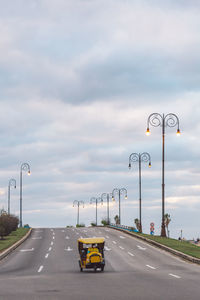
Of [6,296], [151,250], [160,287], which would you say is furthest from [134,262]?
[6,296]

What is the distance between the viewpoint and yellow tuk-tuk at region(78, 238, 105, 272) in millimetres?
23172

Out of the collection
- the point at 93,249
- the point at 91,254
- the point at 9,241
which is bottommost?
the point at 9,241

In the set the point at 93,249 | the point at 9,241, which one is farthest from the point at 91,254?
the point at 9,241

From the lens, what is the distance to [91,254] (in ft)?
75.9

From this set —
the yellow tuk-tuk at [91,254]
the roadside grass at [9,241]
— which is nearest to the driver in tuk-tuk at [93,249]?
the yellow tuk-tuk at [91,254]

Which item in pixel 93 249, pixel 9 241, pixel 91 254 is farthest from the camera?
pixel 9 241

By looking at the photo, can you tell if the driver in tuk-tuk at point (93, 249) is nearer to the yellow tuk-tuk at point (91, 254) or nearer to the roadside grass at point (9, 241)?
the yellow tuk-tuk at point (91, 254)

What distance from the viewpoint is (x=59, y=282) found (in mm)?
17531

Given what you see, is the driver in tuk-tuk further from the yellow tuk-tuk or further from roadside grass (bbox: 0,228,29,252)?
roadside grass (bbox: 0,228,29,252)

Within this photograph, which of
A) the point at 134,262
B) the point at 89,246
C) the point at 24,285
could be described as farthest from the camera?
the point at 134,262

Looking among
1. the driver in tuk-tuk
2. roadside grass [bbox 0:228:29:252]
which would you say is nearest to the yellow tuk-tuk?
the driver in tuk-tuk

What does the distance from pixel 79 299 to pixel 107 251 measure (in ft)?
83.9

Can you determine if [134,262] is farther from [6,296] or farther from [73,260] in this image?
[6,296]

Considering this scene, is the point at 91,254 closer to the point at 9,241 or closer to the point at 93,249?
the point at 93,249
